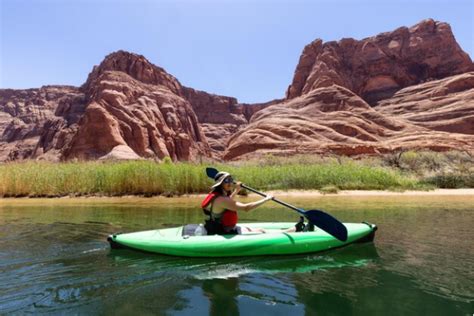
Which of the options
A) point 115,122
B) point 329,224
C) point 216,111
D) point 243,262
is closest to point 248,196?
point 329,224

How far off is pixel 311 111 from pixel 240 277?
1779 inches

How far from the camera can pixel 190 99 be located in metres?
109

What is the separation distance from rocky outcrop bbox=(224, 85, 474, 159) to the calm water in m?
29.5

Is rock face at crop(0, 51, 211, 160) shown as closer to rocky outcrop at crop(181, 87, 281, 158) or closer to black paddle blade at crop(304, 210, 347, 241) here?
rocky outcrop at crop(181, 87, 281, 158)

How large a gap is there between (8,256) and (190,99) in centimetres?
10507

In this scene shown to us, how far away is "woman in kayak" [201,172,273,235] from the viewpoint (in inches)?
237

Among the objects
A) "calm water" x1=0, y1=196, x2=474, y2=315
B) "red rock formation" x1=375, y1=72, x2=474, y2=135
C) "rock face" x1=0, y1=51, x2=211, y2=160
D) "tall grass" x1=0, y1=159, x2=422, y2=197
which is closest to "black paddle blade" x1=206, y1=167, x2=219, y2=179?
"calm water" x1=0, y1=196, x2=474, y2=315

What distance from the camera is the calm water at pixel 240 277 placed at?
391cm

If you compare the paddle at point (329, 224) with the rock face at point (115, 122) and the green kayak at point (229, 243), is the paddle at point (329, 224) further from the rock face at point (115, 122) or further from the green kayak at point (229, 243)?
the rock face at point (115, 122)

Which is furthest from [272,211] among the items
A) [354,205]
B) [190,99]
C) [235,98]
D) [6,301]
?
[235,98]

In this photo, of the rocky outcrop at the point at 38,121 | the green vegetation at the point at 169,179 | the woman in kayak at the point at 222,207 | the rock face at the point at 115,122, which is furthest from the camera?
the rocky outcrop at the point at 38,121

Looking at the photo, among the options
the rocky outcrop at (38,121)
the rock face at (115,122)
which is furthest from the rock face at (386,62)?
the rocky outcrop at (38,121)

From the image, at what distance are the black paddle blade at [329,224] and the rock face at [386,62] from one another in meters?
52.1

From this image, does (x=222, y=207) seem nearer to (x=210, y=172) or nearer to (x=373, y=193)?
(x=210, y=172)
